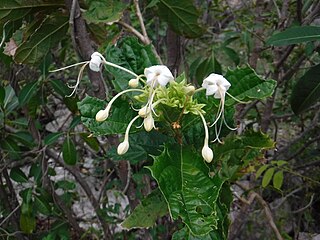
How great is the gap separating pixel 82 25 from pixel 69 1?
0.08m

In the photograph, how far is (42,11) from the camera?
50.3 inches

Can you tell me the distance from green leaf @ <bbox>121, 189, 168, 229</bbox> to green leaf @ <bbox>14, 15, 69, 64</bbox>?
1.79 ft

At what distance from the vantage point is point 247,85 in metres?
0.86

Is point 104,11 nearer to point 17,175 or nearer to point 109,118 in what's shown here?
point 109,118

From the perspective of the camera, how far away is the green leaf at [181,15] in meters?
1.34

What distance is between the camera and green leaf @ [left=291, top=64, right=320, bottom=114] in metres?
1.36

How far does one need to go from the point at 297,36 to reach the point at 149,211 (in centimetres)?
60

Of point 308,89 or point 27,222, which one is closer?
point 308,89

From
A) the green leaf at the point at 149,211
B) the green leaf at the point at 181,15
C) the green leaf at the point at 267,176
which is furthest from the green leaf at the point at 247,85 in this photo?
the green leaf at the point at 267,176

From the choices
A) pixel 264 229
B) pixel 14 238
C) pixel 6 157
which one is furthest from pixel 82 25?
pixel 264 229

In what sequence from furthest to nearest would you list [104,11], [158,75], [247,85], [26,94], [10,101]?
[10,101]
[26,94]
[104,11]
[247,85]
[158,75]

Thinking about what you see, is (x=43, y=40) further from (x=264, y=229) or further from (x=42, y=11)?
(x=264, y=229)

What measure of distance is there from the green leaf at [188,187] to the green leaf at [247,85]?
0.13 m

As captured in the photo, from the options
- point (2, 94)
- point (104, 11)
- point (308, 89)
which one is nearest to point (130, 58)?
point (104, 11)
